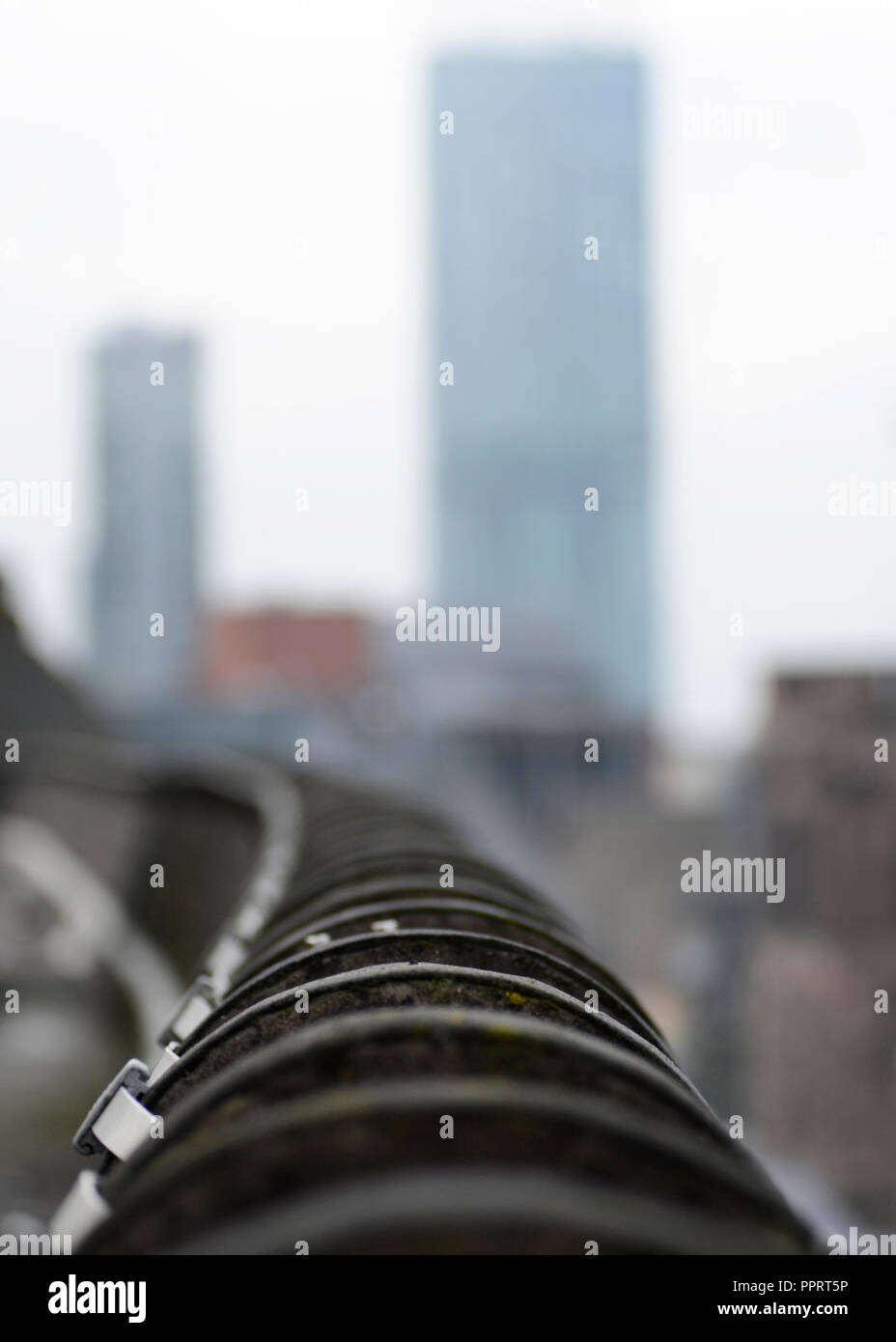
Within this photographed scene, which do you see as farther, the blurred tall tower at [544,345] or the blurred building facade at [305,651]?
the blurred tall tower at [544,345]

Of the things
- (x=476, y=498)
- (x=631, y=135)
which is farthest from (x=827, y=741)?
(x=476, y=498)

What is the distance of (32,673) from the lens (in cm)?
2286

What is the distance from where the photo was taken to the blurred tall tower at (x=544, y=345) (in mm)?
93250

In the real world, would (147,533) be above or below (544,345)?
below

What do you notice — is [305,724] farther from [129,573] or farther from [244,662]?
[129,573]

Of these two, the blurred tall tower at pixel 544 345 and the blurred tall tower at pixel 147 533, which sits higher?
the blurred tall tower at pixel 544 345

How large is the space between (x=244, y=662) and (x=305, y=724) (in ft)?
139

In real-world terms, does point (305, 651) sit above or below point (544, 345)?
below

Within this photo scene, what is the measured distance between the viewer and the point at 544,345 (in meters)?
116

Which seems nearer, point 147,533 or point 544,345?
point 147,533

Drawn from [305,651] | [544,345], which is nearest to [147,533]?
[305,651]

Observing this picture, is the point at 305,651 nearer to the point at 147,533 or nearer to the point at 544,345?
the point at 147,533

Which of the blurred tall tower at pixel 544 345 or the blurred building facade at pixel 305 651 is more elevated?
the blurred tall tower at pixel 544 345

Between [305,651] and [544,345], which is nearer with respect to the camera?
[305,651]
